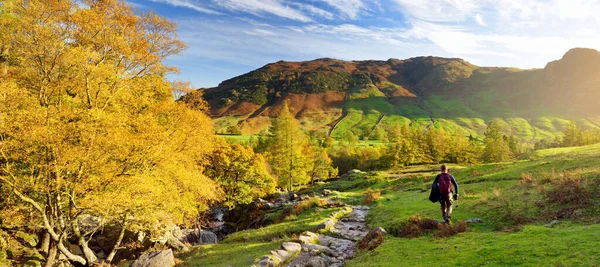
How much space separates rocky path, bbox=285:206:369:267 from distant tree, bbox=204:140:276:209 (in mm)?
26647

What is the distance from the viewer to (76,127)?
18.6 metres

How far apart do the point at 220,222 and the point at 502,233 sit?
44.1 meters

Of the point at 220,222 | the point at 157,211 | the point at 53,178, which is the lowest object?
the point at 220,222

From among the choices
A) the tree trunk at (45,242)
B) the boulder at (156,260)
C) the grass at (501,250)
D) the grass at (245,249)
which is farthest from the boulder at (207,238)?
the grass at (501,250)

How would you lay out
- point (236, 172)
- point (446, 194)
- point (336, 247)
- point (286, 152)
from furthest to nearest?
point (286, 152) < point (236, 172) < point (336, 247) < point (446, 194)

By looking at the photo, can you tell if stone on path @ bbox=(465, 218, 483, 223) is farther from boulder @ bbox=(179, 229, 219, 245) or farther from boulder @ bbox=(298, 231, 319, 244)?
boulder @ bbox=(179, 229, 219, 245)

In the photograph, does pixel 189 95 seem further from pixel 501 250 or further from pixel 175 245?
pixel 501 250

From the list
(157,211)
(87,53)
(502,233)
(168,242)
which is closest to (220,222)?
(168,242)

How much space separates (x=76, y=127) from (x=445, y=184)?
2146 centimetres

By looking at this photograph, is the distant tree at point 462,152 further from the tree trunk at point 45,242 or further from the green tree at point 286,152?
the tree trunk at point 45,242

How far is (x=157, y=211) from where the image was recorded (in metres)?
22.4

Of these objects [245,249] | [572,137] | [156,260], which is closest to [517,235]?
[245,249]

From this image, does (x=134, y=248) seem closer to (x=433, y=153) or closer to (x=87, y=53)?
(x=87, y=53)

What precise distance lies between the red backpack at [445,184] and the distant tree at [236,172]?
3457 cm
